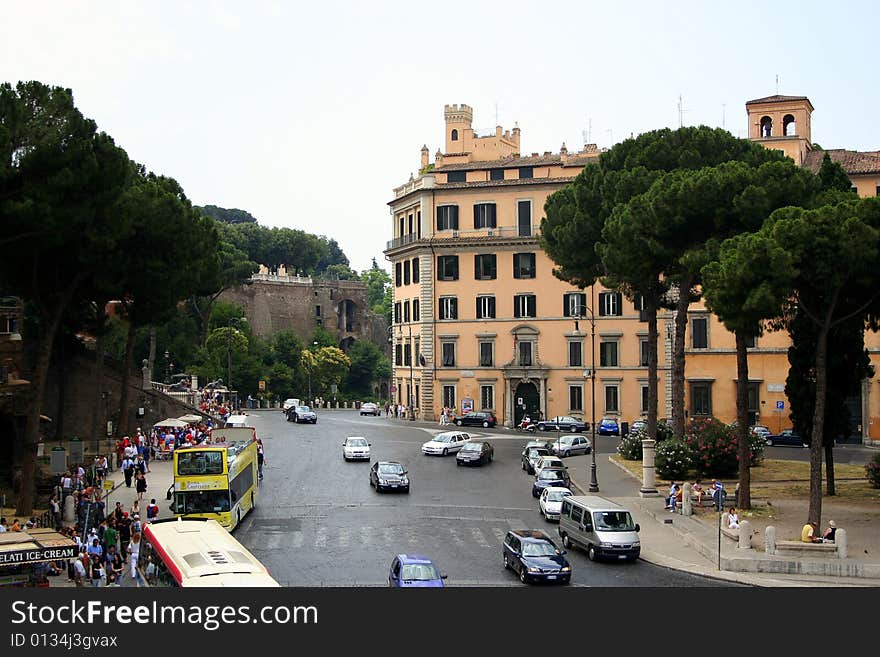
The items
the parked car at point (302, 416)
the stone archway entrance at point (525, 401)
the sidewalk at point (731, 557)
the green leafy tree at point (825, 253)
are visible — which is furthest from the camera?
the stone archway entrance at point (525, 401)

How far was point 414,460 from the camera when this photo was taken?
56.5 m

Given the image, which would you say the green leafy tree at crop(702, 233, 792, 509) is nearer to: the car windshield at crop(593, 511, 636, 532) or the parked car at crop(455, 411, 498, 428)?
the car windshield at crop(593, 511, 636, 532)

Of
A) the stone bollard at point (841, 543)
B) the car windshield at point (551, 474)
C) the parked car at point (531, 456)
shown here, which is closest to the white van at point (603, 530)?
the stone bollard at point (841, 543)

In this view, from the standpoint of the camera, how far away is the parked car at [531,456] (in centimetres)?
5150

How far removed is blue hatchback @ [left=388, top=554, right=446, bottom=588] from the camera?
82.5 feet

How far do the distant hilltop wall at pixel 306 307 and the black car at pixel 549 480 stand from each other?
86976 mm

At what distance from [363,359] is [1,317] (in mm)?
74171

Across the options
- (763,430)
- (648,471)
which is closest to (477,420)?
(763,430)

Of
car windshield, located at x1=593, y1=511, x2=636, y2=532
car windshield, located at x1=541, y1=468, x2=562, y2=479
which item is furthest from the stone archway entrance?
car windshield, located at x1=593, y1=511, x2=636, y2=532

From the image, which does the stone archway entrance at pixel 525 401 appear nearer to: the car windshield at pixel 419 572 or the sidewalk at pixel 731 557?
the sidewalk at pixel 731 557

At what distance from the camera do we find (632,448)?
2192 inches

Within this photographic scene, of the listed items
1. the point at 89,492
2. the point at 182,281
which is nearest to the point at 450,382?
the point at 182,281

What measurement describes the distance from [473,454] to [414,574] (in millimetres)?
28785
